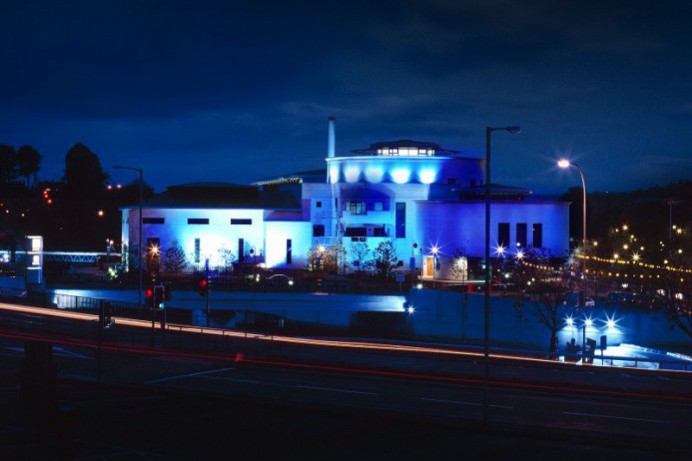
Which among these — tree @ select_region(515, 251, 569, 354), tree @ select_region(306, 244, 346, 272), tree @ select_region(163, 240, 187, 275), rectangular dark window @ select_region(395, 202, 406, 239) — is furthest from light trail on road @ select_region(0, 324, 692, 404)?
rectangular dark window @ select_region(395, 202, 406, 239)

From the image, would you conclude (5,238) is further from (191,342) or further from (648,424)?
(648,424)

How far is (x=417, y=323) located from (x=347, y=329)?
5.58 metres

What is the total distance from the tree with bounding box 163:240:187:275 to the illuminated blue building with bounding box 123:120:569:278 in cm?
105

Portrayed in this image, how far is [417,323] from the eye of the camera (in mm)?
67188

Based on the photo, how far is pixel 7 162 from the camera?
130000mm

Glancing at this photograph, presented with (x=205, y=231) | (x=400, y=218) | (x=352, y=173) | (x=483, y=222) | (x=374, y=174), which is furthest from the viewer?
(x=352, y=173)

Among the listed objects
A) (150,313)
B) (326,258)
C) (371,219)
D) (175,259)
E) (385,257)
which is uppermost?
(371,219)

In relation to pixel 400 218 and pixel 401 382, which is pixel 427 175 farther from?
pixel 401 382

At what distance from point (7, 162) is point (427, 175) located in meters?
68.0

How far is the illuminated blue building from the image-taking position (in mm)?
85812

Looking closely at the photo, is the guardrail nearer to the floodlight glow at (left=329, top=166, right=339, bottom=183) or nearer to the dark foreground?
the dark foreground

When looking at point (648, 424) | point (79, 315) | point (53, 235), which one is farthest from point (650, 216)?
point (648, 424)

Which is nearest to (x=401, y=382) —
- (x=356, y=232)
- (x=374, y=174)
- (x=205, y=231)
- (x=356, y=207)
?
(x=356, y=232)

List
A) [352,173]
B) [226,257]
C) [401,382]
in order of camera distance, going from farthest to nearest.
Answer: [352,173] < [226,257] < [401,382]
